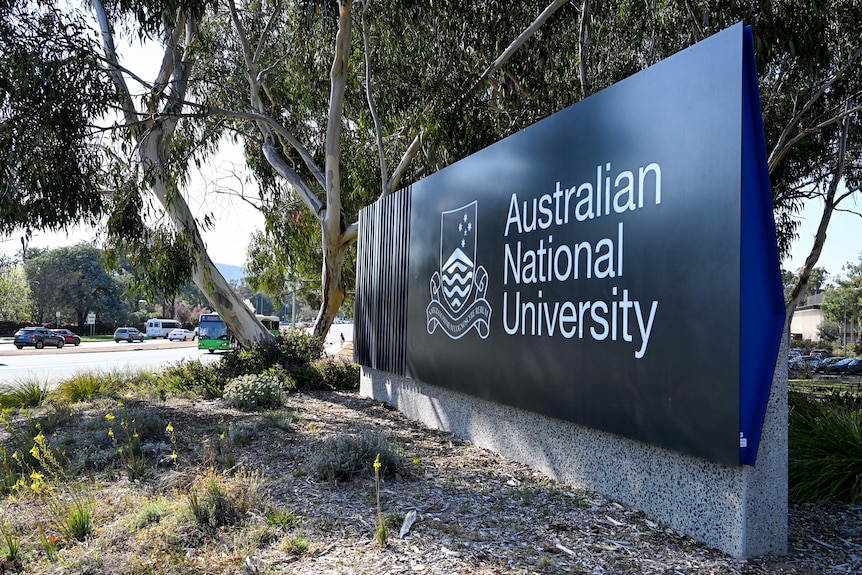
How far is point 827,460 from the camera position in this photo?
526 centimetres

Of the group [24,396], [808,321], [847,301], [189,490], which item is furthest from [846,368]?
[808,321]

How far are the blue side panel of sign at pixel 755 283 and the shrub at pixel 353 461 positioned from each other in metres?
2.83

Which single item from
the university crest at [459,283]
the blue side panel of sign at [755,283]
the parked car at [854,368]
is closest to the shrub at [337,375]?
the university crest at [459,283]

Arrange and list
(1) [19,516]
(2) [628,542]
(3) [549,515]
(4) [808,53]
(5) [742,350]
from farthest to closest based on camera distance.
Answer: (4) [808,53]
(1) [19,516]
(3) [549,515]
(2) [628,542]
(5) [742,350]

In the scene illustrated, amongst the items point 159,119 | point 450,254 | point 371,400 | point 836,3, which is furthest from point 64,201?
point 836,3

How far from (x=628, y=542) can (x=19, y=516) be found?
4458 mm

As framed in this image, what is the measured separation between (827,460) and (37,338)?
42.2m

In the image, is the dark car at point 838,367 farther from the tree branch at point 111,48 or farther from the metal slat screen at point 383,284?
the tree branch at point 111,48

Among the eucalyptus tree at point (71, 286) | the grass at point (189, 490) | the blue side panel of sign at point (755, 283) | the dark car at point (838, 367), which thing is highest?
the eucalyptus tree at point (71, 286)

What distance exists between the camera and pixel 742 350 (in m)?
3.80

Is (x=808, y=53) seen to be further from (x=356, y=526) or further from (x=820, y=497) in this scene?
(x=356, y=526)

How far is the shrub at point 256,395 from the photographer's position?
30.9ft

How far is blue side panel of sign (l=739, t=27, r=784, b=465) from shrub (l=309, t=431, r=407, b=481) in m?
2.83

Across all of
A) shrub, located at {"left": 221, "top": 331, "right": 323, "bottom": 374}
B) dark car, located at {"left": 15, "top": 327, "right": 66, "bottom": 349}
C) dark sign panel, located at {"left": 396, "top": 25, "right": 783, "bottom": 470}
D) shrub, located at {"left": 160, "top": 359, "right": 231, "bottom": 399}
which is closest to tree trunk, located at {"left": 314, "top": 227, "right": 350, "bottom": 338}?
shrub, located at {"left": 221, "top": 331, "right": 323, "bottom": 374}
